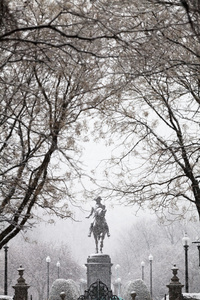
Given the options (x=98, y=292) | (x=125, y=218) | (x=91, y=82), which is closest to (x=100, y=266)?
(x=98, y=292)

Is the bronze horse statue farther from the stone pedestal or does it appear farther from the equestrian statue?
the stone pedestal

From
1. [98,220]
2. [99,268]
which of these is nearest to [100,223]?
[98,220]

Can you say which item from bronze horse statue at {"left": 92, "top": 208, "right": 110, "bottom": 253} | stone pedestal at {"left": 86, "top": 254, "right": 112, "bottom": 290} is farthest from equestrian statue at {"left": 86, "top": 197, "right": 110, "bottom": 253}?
stone pedestal at {"left": 86, "top": 254, "right": 112, "bottom": 290}

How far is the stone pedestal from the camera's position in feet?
99.8

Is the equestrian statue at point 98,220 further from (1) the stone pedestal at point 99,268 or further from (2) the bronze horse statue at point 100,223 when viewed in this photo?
(1) the stone pedestal at point 99,268

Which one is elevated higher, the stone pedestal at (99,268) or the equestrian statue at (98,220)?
the equestrian statue at (98,220)

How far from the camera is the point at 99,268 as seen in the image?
1200 inches

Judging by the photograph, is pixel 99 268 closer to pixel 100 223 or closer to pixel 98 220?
pixel 100 223

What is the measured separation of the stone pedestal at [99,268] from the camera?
3041 centimetres

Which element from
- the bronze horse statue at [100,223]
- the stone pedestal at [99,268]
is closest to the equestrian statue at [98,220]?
the bronze horse statue at [100,223]

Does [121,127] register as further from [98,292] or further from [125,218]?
[125,218]

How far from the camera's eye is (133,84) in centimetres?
1667

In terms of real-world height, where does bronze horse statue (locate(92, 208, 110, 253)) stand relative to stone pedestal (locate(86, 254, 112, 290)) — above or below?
above

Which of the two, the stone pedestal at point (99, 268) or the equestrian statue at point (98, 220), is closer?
the stone pedestal at point (99, 268)
